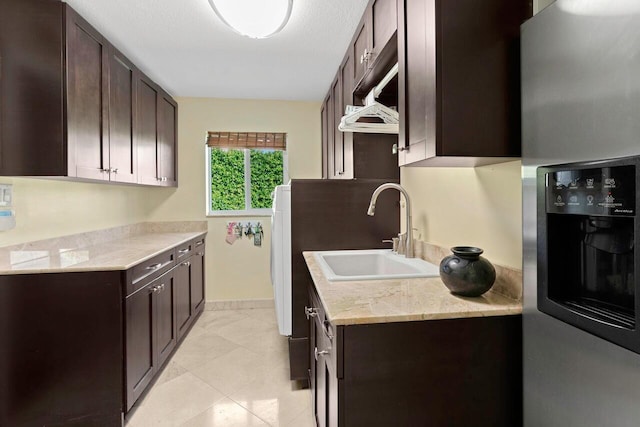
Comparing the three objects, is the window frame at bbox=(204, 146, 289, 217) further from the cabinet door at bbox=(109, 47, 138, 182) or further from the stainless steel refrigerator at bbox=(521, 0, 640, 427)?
the stainless steel refrigerator at bbox=(521, 0, 640, 427)

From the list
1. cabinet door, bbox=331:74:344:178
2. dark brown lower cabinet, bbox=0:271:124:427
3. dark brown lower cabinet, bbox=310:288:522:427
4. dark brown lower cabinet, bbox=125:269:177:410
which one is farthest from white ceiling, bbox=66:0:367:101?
dark brown lower cabinet, bbox=310:288:522:427

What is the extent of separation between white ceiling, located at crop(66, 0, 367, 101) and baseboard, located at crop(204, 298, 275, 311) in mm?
2310

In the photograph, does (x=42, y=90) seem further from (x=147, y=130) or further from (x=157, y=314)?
(x=157, y=314)

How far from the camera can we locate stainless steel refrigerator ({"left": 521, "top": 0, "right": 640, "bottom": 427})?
0.68m

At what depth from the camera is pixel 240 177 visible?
3.88m

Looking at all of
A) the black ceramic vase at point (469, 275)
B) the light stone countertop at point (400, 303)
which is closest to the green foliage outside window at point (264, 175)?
the light stone countertop at point (400, 303)

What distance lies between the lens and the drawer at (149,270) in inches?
74.3

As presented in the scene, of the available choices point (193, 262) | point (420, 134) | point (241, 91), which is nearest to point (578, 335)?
point (420, 134)

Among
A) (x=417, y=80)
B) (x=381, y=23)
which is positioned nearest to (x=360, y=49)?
(x=381, y=23)

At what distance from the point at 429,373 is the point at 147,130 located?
115 inches

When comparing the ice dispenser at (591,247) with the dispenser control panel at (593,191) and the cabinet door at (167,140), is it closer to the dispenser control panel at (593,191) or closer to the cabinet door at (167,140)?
the dispenser control panel at (593,191)

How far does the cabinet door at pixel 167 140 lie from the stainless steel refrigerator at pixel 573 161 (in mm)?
3090

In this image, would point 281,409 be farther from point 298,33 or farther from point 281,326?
point 298,33

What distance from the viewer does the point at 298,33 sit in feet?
7.38
